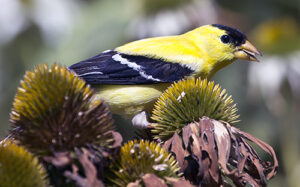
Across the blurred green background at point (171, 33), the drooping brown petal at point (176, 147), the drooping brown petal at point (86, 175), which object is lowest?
the blurred green background at point (171, 33)

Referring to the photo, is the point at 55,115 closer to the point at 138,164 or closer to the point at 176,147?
the point at 138,164

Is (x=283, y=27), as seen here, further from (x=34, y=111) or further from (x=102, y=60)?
(x=34, y=111)

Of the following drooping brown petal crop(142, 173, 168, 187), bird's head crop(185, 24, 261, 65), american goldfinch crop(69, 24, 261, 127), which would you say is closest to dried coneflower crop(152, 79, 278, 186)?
drooping brown petal crop(142, 173, 168, 187)

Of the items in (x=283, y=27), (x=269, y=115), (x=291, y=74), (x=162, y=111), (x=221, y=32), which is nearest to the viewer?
(x=162, y=111)

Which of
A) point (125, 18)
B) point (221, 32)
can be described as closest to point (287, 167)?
point (221, 32)

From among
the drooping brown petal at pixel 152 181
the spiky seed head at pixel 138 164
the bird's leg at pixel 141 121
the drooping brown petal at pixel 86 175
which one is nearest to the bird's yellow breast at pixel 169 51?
the bird's leg at pixel 141 121

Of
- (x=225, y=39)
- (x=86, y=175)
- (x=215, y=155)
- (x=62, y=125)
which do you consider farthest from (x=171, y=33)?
(x=86, y=175)

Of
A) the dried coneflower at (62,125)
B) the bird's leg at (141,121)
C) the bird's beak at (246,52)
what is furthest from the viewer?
the bird's beak at (246,52)

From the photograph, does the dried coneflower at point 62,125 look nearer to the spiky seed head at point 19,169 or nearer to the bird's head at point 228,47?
the spiky seed head at point 19,169
